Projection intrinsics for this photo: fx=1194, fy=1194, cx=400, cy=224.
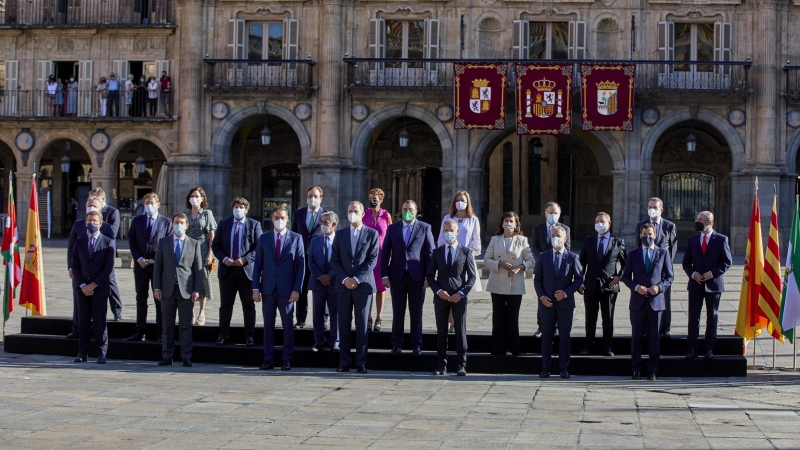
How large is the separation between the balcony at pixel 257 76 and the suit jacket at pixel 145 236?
19203 mm

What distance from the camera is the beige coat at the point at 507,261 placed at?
13.9 metres

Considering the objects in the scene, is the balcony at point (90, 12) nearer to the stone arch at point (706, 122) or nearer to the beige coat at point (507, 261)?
the stone arch at point (706, 122)

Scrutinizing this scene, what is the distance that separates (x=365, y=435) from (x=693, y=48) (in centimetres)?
2639

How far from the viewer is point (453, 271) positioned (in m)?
13.4

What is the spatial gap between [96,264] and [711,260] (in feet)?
23.6

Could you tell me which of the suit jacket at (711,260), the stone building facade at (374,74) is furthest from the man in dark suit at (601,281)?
the stone building facade at (374,74)

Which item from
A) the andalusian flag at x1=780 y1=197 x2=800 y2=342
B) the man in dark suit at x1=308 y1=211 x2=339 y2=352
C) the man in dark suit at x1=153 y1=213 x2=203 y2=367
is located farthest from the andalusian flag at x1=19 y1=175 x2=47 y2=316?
the andalusian flag at x1=780 y1=197 x2=800 y2=342

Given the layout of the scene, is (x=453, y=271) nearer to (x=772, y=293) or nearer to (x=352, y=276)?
(x=352, y=276)


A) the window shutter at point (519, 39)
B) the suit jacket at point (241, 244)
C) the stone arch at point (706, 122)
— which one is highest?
the window shutter at point (519, 39)

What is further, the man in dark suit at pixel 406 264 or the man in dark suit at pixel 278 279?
the man in dark suit at pixel 406 264

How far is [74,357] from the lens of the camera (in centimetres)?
1448

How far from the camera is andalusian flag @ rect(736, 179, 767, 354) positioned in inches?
563

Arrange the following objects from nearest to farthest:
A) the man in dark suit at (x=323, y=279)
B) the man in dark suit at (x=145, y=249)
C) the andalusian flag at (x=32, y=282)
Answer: the man in dark suit at (x=323, y=279) → the man in dark suit at (x=145, y=249) → the andalusian flag at (x=32, y=282)

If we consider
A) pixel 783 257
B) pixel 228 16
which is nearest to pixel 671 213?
pixel 783 257
